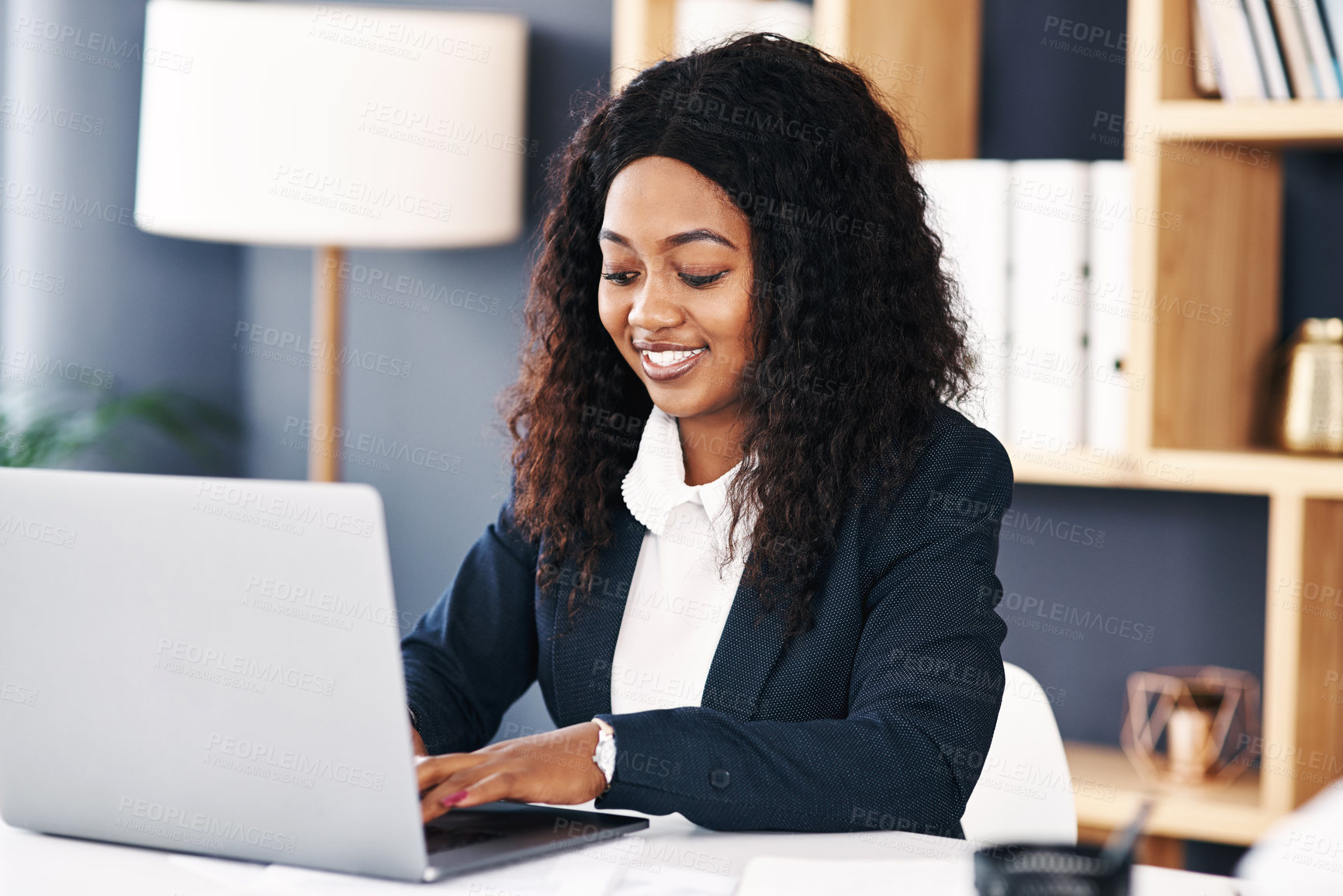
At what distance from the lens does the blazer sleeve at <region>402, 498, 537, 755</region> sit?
56.5 inches

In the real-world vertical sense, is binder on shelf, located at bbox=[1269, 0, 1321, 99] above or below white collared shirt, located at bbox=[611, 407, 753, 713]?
above

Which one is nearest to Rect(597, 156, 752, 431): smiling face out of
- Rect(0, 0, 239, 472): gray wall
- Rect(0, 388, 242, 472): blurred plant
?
Rect(0, 388, 242, 472): blurred plant

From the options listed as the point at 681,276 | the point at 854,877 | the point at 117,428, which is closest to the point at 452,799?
the point at 854,877

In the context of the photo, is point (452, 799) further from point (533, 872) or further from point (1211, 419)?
point (1211, 419)

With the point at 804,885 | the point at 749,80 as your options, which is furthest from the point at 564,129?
the point at 804,885

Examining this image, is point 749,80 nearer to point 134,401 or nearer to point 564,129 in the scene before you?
point 564,129

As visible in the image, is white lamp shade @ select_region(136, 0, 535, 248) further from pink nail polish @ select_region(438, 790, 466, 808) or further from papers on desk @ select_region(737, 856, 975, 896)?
papers on desk @ select_region(737, 856, 975, 896)

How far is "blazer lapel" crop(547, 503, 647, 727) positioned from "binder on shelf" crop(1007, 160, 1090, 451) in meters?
0.79

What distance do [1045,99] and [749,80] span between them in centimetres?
105

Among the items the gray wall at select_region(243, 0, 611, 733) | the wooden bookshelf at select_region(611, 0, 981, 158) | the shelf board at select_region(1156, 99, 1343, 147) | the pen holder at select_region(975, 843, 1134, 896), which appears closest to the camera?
the pen holder at select_region(975, 843, 1134, 896)

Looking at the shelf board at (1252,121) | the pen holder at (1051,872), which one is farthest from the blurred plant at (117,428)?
the pen holder at (1051,872)

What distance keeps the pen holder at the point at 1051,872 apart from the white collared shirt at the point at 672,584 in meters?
0.68

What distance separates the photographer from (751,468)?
142 centimetres

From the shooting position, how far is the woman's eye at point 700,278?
1.41m
